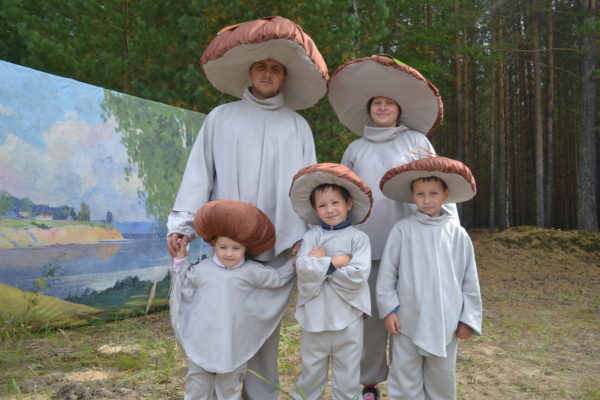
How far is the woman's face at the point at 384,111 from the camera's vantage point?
2813 mm

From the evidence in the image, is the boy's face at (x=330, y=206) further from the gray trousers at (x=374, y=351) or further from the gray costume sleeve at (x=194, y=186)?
the gray trousers at (x=374, y=351)

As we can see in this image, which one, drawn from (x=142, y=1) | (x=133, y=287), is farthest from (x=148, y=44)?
(x=133, y=287)

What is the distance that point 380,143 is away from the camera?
9.32ft

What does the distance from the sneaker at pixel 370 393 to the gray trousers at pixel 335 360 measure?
1.81 ft

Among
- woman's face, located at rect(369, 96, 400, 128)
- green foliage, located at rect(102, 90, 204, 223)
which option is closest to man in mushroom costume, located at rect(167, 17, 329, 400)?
woman's face, located at rect(369, 96, 400, 128)

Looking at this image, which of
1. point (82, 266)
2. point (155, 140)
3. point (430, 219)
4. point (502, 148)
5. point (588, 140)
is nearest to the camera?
point (430, 219)

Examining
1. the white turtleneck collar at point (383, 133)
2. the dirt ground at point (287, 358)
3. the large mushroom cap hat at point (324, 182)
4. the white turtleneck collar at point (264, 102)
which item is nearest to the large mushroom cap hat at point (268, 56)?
the white turtleneck collar at point (264, 102)

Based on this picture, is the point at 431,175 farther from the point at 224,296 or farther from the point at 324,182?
the point at 224,296

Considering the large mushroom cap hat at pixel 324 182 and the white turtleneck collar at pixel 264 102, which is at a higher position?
the white turtleneck collar at pixel 264 102

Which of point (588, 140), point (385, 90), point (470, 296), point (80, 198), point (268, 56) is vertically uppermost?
point (268, 56)

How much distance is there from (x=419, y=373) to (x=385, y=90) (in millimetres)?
1616

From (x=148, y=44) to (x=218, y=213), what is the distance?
4.60 metres

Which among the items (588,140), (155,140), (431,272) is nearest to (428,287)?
(431,272)

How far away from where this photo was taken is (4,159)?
3984 millimetres
